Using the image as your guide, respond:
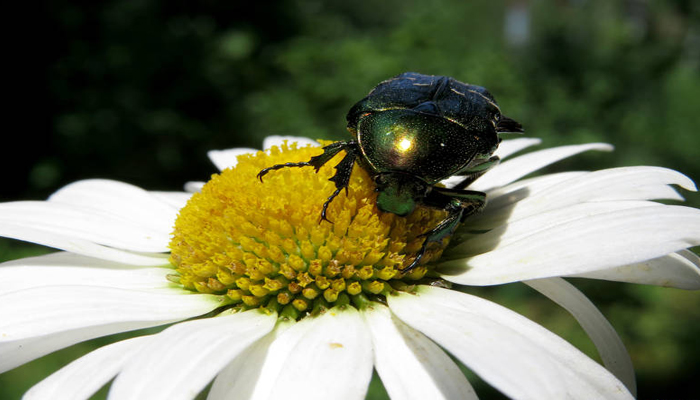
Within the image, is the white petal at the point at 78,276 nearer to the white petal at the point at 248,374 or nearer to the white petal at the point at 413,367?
the white petal at the point at 248,374

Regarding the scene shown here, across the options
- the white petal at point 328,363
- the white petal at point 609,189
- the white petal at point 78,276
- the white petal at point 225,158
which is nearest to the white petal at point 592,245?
the white petal at point 609,189

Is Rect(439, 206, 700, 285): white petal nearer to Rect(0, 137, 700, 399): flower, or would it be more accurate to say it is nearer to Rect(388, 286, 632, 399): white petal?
Rect(0, 137, 700, 399): flower

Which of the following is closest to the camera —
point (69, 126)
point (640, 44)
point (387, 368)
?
point (387, 368)

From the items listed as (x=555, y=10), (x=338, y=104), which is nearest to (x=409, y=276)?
(x=338, y=104)

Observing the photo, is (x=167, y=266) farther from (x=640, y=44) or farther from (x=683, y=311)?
(x=640, y=44)

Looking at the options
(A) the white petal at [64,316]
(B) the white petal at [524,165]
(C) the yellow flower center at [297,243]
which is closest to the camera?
(A) the white petal at [64,316]
